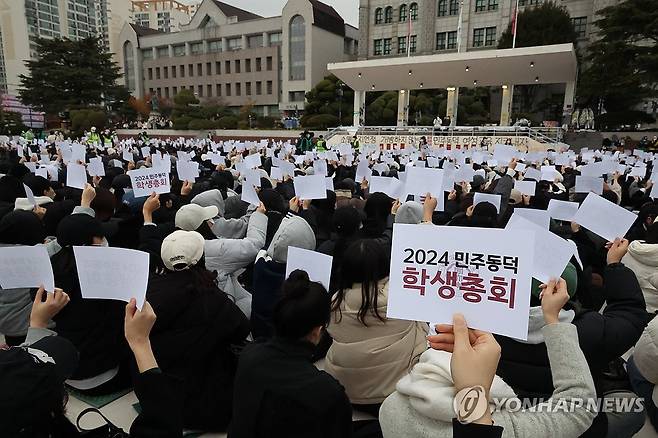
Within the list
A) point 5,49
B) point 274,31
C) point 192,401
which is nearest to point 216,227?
point 192,401

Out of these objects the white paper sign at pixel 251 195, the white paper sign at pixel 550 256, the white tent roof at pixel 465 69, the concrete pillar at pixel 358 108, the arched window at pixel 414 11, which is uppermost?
the arched window at pixel 414 11

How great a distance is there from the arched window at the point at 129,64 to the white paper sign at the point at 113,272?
68839 mm

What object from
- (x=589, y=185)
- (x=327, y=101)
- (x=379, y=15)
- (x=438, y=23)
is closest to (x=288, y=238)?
(x=589, y=185)

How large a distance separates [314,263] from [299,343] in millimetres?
836

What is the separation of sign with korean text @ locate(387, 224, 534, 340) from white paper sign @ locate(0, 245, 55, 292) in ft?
4.53

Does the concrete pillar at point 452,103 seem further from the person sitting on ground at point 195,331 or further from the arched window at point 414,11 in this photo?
the person sitting on ground at point 195,331

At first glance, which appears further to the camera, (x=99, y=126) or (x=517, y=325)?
(x=99, y=126)

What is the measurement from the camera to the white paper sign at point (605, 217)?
2.56 m

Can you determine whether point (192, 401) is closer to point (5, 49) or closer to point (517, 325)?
point (517, 325)

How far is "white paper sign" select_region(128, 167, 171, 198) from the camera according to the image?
486 centimetres

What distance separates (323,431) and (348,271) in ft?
2.72

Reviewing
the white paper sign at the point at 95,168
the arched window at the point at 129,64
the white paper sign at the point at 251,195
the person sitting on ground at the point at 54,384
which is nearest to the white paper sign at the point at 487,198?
the white paper sign at the point at 251,195

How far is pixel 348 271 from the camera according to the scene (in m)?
2.23

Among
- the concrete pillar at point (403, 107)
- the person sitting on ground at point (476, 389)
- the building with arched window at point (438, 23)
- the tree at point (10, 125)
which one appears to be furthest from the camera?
the building with arched window at point (438, 23)
